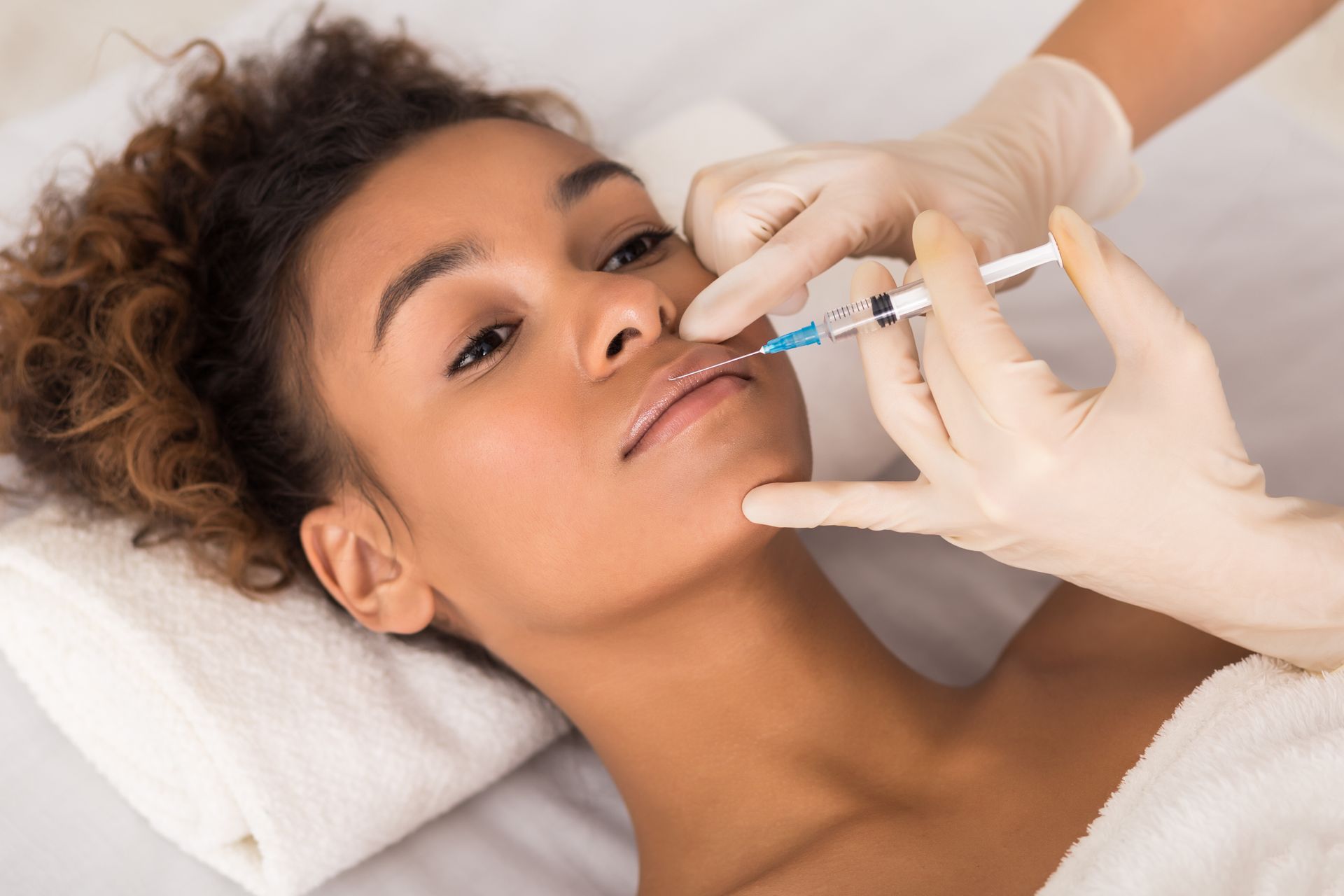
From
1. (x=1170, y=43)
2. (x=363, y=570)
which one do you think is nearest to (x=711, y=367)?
(x=363, y=570)

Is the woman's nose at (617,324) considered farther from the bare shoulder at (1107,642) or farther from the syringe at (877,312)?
the bare shoulder at (1107,642)

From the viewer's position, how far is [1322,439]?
1.68 meters

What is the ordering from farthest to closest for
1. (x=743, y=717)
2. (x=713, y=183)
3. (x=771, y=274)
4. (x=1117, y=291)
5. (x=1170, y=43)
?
(x=1170, y=43) → (x=713, y=183) → (x=743, y=717) → (x=771, y=274) → (x=1117, y=291)

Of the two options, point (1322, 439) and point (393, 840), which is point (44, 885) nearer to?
point (393, 840)

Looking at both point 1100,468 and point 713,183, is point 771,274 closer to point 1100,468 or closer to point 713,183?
point 713,183

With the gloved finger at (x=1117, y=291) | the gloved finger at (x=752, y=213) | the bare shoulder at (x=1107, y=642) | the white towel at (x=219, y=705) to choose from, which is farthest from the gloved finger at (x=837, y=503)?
the white towel at (x=219, y=705)

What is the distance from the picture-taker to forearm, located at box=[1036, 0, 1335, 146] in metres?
1.60

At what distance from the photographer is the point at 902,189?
1312 mm

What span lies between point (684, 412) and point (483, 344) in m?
0.25

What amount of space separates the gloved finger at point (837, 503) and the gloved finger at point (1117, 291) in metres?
0.23

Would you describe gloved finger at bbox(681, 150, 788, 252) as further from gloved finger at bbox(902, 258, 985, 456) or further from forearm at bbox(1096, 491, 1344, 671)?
forearm at bbox(1096, 491, 1344, 671)

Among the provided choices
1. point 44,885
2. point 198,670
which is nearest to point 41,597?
point 198,670

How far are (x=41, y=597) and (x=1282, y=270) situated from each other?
78.6 inches

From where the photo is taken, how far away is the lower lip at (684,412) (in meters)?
1.07
